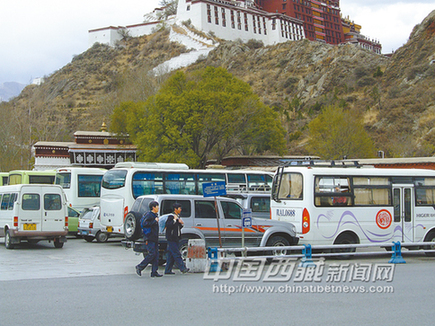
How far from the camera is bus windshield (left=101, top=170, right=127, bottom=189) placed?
21.6 meters

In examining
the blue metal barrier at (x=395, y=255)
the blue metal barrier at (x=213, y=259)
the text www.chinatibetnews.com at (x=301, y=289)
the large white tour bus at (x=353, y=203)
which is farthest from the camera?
the large white tour bus at (x=353, y=203)

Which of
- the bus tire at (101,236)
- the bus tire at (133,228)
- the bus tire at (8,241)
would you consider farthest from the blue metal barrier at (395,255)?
the bus tire at (8,241)

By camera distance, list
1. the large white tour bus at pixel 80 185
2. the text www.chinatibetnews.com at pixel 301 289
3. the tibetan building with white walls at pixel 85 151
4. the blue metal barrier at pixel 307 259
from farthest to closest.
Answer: the tibetan building with white walls at pixel 85 151 < the large white tour bus at pixel 80 185 < the blue metal barrier at pixel 307 259 < the text www.chinatibetnews.com at pixel 301 289

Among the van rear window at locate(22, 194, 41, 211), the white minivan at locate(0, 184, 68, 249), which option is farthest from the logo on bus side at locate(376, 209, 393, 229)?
the van rear window at locate(22, 194, 41, 211)

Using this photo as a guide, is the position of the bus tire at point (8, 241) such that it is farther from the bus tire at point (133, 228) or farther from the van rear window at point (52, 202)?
the bus tire at point (133, 228)

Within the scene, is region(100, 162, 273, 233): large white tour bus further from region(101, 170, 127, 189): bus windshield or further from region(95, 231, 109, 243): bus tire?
region(95, 231, 109, 243): bus tire

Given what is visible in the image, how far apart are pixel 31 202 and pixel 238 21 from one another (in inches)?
4255

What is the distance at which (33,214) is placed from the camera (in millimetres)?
19078

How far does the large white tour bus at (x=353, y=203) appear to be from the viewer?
15719 millimetres

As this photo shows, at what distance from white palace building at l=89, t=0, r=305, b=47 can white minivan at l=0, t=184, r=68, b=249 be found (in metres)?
102

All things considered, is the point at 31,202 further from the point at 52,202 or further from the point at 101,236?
the point at 101,236

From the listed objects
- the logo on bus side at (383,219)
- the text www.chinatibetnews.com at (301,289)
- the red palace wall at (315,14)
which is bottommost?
the text www.chinatibetnews.com at (301,289)

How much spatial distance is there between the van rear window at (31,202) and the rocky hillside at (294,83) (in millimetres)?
35391

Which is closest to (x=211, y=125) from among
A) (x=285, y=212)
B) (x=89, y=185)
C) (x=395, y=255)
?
(x=89, y=185)
